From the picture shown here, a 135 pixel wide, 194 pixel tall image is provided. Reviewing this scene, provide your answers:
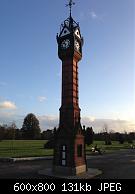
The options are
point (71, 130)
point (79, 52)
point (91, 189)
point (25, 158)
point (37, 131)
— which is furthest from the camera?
point (37, 131)

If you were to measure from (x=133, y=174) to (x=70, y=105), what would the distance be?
794cm

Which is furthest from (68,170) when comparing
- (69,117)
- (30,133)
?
(30,133)

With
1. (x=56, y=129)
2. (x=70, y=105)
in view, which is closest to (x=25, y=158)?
(x=56, y=129)

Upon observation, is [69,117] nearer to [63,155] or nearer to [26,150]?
[63,155]

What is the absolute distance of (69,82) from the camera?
23.7 metres

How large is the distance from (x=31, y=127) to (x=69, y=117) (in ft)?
277

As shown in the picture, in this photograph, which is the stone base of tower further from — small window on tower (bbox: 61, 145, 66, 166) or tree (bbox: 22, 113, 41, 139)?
tree (bbox: 22, 113, 41, 139)

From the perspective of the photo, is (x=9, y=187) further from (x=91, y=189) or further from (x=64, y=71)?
(x=64, y=71)

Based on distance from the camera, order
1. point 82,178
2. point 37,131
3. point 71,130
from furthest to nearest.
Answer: point 37,131 → point 71,130 → point 82,178

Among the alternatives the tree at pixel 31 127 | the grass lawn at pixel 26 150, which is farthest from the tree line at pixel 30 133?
the grass lawn at pixel 26 150

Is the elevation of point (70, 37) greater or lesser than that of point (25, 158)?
greater

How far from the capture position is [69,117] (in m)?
23.3

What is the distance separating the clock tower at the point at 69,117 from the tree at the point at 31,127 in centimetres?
7890

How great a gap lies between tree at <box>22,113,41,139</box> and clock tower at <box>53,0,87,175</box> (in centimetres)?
7890
